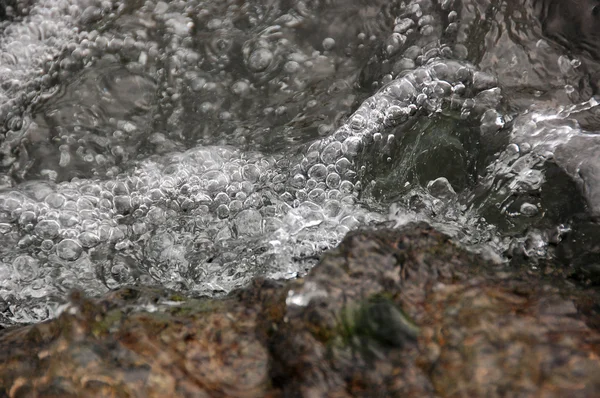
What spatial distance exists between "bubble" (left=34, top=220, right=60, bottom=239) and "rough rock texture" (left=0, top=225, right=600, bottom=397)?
775mm

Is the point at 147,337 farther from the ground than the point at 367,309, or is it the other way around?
the point at 367,309

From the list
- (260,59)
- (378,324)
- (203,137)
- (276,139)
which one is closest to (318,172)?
(276,139)

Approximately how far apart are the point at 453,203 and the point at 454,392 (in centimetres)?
Answer: 92

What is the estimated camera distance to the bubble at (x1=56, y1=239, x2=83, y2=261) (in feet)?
6.93

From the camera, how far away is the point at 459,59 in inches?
90.4

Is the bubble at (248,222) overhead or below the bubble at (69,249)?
overhead

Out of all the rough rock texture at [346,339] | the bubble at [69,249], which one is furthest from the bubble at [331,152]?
the bubble at [69,249]

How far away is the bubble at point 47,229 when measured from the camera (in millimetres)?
2178

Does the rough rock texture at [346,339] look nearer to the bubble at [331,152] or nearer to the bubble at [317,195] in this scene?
the bubble at [317,195]

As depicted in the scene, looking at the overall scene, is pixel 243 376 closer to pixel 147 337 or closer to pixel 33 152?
pixel 147 337

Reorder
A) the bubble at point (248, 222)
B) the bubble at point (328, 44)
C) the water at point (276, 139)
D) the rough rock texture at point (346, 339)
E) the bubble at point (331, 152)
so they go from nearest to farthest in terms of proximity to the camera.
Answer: the rough rock texture at point (346, 339)
the water at point (276, 139)
the bubble at point (248, 222)
the bubble at point (331, 152)
the bubble at point (328, 44)

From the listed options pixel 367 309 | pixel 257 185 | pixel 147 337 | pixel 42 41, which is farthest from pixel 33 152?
pixel 367 309

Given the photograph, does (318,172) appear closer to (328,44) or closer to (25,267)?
(328,44)

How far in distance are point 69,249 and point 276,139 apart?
1.00 meters
